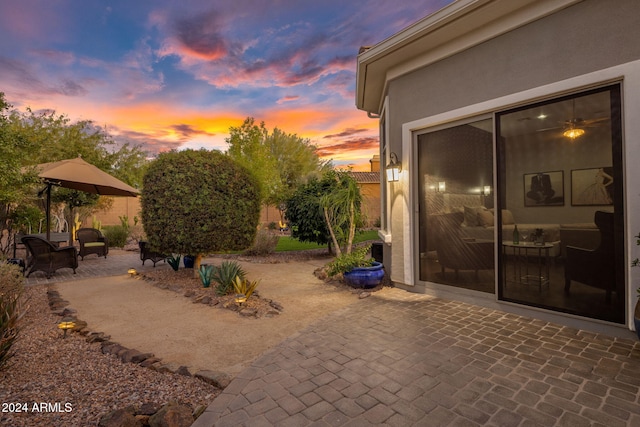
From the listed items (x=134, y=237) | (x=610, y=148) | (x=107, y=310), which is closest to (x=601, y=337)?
(x=610, y=148)

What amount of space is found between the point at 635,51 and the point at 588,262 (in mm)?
2324

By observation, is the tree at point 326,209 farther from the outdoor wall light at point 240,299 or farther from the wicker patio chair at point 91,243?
the wicker patio chair at point 91,243

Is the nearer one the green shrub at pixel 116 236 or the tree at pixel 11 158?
the tree at pixel 11 158

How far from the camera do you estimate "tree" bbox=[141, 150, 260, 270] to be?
6090 millimetres

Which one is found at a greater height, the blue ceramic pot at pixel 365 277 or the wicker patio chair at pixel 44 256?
the wicker patio chair at pixel 44 256

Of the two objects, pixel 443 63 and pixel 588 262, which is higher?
pixel 443 63

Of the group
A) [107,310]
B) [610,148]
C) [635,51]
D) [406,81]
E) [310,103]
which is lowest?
[107,310]

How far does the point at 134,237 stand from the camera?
14312mm

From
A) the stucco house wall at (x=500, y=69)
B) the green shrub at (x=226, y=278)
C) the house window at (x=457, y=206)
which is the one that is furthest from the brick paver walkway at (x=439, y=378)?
the green shrub at (x=226, y=278)

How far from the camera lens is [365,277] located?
561cm

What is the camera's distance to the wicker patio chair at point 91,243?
9.42m

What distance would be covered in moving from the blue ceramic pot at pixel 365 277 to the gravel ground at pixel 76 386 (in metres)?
3.56

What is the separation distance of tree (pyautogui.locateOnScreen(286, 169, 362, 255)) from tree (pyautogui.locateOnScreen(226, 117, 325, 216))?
1240 mm

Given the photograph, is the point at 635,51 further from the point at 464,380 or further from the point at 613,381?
the point at 464,380
